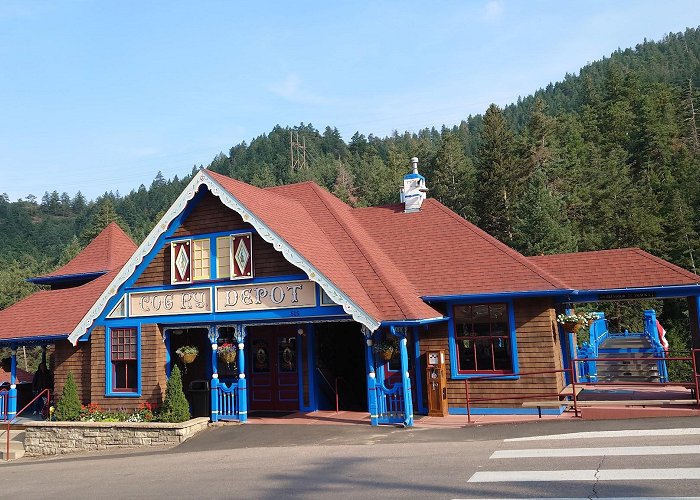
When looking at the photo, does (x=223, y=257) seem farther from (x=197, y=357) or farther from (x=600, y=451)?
(x=600, y=451)

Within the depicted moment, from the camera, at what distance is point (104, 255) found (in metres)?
24.4

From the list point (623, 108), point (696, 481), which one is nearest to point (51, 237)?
point (623, 108)

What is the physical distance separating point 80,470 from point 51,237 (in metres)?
169

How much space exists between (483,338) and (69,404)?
11447 mm

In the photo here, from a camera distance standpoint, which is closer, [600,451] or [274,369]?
[600,451]

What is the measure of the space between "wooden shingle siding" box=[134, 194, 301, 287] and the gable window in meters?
1.52

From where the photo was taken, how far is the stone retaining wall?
1480 cm

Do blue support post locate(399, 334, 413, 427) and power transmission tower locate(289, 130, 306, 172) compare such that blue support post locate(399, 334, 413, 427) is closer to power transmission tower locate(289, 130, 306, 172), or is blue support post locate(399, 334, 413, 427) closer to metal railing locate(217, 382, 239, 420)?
metal railing locate(217, 382, 239, 420)

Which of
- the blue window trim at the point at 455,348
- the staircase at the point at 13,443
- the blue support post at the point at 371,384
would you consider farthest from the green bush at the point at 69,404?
the blue window trim at the point at 455,348

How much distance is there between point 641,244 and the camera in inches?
1805

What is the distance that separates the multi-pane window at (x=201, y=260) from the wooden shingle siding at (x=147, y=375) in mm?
2005

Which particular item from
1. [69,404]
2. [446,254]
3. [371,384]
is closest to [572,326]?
[446,254]

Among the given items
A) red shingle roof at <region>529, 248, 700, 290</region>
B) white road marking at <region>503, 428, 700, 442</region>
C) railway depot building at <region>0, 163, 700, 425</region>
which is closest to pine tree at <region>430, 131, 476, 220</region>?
red shingle roof at <region>529, 248, 700, 290</region>

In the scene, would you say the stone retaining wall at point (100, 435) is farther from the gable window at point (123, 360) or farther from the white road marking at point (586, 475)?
the white road marking at point (586, 475)
